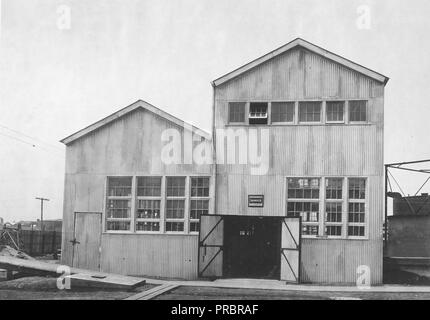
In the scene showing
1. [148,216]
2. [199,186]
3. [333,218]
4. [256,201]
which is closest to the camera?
[333,218]

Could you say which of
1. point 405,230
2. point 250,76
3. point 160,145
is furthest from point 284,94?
point 405,230

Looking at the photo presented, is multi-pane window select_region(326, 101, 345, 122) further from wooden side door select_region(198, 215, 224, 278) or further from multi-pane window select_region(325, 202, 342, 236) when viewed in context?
wooden side door select_region(198, 215, 224, 278)

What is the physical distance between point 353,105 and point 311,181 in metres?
3.06

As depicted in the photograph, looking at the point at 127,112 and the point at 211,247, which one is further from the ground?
the point at 127,112

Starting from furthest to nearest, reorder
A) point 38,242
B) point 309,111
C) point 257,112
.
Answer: point 38,242 < point 257,112 < point 309,111

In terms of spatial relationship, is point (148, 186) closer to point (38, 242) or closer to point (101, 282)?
point (101, 282)

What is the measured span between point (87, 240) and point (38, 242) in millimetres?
11438

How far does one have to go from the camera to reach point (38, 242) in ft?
98.7

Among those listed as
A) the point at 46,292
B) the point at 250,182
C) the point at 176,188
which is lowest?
the point at 46,292

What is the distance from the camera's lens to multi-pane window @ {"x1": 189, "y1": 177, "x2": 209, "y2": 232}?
1944 centimetres

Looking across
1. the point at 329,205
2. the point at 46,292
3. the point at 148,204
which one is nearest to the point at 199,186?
the point at 148,204

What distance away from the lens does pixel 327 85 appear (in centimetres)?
1894

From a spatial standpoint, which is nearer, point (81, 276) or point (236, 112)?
point (81, 276)
